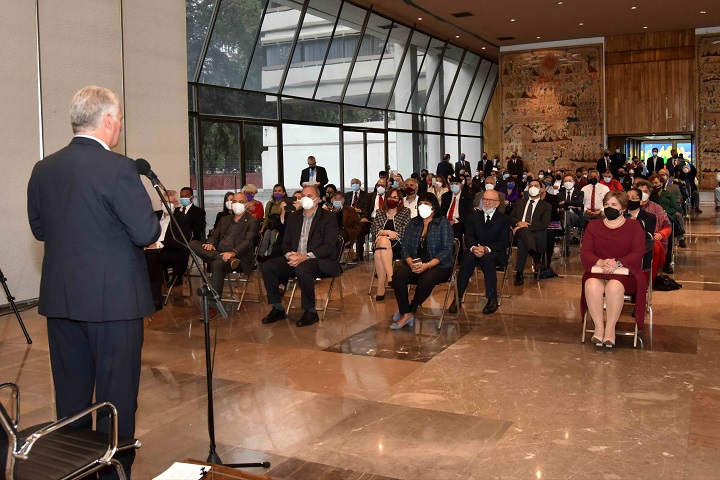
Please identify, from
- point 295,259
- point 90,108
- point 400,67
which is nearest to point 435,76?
point 400,67

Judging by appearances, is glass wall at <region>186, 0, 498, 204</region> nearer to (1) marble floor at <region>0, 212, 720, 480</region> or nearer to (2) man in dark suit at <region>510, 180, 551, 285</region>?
(2) man in dark suit at <region>510, 180, 551, 285</region>

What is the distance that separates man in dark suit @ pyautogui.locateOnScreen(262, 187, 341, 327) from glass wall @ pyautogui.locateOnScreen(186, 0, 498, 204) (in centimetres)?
549

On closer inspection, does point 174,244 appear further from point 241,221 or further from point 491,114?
point 491,114

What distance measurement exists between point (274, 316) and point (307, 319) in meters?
0.39

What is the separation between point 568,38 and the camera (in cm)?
2350

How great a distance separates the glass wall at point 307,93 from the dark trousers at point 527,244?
5998mm

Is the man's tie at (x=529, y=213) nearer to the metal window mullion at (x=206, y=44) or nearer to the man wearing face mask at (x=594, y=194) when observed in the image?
the man wearing face mask at (x=594, y=194)

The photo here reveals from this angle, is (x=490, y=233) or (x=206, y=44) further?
(x=206, y=44)

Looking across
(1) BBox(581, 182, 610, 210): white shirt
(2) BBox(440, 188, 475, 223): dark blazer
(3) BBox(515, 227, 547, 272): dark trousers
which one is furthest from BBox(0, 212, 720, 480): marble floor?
(1) BBox(581, 182, 610, 210): white shirt

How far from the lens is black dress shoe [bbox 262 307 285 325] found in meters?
7.19

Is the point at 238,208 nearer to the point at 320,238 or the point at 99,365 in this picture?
the point at 320,238

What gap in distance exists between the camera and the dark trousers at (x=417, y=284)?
22.1ft

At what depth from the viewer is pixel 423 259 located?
711 cm

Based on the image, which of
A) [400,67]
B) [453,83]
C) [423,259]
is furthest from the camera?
[453,83]
